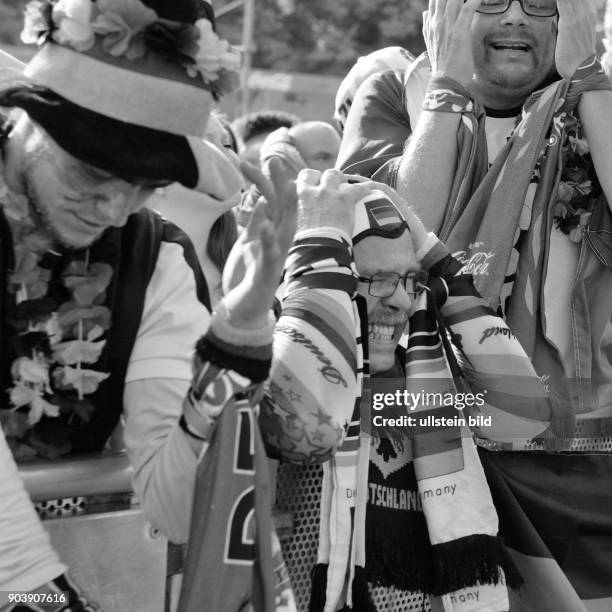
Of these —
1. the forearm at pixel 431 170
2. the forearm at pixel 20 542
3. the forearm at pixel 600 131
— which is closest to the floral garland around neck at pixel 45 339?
the forearm at pixel 20 542

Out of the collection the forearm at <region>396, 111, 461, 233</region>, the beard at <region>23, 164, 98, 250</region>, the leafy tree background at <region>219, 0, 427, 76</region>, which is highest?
the leafy tree background at <region>219, 0, 427, 76</region>

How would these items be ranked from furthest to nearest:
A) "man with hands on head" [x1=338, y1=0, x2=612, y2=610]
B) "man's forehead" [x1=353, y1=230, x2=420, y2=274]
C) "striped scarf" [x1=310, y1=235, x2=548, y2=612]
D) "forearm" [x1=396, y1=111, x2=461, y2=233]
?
"forearm" [x1=396, y1=111, x2=461, y2=233]
"man with hands on head" [x1=338, y1=0, x2=612, y2=610]
"man's forehead" [x1=353, y1=230, x2=420, y2=274]
"striped scarf" [x1=310, y1=235, x2=548, y2=612]

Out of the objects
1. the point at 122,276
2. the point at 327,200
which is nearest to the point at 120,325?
the point at 122,276

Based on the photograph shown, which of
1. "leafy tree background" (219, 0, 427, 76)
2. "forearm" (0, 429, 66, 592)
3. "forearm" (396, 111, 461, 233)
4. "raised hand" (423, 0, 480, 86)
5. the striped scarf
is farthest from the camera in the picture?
"leafy tree background" (219, 0, 427, 76)

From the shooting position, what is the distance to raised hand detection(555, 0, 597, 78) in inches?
119

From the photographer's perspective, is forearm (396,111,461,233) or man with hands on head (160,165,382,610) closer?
man with hands on head (160,165,382,610)

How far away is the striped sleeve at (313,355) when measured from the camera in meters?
2.06

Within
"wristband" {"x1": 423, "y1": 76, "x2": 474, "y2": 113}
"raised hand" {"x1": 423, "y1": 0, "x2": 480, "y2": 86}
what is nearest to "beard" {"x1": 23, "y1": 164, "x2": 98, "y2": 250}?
"wristband" {"x1": 423, "y1": 76, "x2": 474, "y2": 113}

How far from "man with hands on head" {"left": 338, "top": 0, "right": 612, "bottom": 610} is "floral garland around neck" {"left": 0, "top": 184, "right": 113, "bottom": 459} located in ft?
3.71

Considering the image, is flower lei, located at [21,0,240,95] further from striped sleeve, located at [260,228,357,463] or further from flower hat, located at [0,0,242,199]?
striped sleeve, located at [260,228,357,463]

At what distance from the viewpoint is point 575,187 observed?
298 centimetres

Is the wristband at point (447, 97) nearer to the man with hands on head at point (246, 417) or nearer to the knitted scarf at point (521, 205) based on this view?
the knitted scarf at point (521, 205)

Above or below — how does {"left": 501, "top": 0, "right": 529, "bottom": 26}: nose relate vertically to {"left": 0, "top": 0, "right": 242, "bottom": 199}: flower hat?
above

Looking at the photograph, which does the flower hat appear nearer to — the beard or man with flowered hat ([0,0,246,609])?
man with flowered hat ([0,0,246,609])
